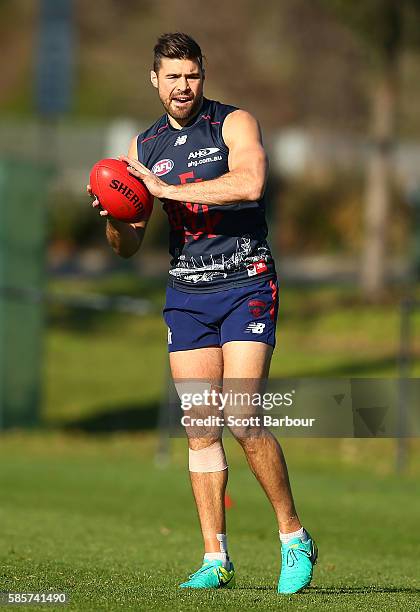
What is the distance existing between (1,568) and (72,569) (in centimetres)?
39

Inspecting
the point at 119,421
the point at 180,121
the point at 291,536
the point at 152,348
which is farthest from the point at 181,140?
the point at 152,348

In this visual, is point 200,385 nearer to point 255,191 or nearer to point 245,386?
point 245,386

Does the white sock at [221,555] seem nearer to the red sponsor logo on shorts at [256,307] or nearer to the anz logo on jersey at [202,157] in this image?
the red sponsor logo on shorts at [256,307]

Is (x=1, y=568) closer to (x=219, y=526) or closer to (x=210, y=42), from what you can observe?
(x=219, y=526)

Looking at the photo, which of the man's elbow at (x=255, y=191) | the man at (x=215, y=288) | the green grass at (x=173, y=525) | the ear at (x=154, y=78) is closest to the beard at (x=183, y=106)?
the man at (x=215, y=288)

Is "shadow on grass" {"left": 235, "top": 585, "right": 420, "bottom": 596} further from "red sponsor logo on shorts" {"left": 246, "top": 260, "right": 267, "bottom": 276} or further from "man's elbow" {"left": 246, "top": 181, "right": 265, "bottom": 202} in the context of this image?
"man's elbow" {"left": 246, "top": 181, "right": 265, "bottom": 202}

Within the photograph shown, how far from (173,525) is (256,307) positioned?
4.14 m

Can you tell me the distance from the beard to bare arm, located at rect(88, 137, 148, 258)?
365 millimetres

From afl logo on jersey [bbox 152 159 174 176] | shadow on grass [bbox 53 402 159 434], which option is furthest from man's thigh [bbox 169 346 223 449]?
shadow on grass [bbox 53 402 159 434]

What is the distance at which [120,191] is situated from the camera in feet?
23.4

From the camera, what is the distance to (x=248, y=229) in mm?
7156

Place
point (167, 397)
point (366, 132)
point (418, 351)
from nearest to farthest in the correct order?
point (167, 397) → point (418, 351) → point (366, 132)

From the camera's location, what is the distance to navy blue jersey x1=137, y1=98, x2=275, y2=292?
7.09 meters

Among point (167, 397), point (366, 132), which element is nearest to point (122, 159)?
point (167, 397)
